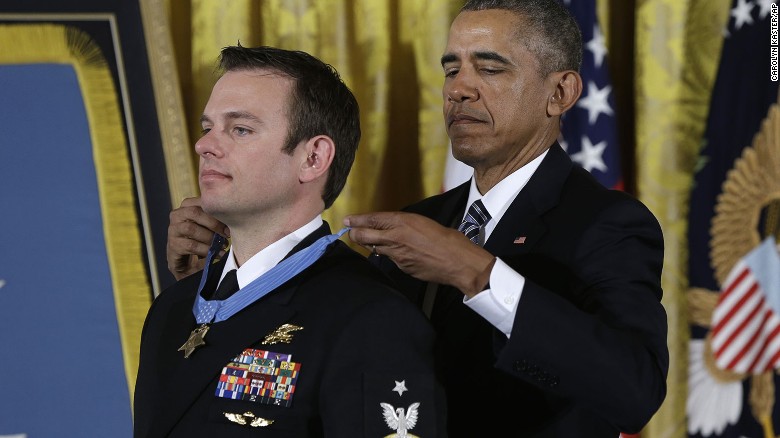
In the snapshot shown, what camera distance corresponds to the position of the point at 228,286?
1.74m

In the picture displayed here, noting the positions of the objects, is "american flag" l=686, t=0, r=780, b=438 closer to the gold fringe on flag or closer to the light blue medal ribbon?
the gold fringe on flag

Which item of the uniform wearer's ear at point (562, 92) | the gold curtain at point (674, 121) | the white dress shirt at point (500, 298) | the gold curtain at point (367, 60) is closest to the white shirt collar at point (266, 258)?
the white dress shirt at point (500, 298)

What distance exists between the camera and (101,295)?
3.05m

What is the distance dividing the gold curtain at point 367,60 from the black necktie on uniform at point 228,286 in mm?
1684

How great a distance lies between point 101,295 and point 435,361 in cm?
173

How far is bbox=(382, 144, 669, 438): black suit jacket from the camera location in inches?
63.7

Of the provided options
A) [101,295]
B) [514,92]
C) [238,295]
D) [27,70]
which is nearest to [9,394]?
[101,295]

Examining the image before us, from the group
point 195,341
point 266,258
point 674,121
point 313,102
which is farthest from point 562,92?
point 674,121

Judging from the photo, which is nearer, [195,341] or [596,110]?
[195,341]

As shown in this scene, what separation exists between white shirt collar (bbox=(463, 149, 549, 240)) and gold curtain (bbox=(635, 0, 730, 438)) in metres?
1.43

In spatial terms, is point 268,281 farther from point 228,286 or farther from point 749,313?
point 749,313

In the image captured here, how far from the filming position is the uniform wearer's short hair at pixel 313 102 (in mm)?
1767

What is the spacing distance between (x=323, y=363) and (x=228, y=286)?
0.28 meters

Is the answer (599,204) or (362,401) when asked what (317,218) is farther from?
(599,204)
